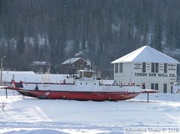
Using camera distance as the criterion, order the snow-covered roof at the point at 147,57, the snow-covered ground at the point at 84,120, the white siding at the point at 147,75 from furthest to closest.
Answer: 1. the snow-covered roof at the point at 147,57
2. the white siding at the point at 147,75
3. the snow-covered ground at the point at 84,120

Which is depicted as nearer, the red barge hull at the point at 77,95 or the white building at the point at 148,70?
the red barge hull at the point at 77,95

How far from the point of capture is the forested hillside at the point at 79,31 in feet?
481

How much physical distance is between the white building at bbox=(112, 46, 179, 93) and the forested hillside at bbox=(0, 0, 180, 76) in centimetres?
8098

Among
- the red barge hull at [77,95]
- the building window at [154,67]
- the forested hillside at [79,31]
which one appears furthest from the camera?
the forested hillside at [79,31]

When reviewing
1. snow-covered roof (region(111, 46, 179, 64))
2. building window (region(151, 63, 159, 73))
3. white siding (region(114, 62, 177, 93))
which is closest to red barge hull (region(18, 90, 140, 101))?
white siding (region(114, 62, 177, 93))

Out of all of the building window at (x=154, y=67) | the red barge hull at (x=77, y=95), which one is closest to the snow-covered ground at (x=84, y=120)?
the red barge hull at (x=77, y=95)

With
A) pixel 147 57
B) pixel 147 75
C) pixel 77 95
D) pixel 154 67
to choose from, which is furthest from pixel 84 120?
pixel 147 57

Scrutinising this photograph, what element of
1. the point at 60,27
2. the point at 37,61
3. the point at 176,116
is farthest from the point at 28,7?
the point at 176,116

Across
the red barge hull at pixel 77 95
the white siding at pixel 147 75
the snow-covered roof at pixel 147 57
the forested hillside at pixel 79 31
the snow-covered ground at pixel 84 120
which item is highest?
the forested hillside at pixel 79 31

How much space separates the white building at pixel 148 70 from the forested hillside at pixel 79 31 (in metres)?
81.0

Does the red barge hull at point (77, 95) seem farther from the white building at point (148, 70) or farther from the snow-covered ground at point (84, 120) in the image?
the white building at point (148, 70)

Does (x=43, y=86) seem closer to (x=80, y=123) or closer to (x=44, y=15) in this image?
(x=80, y=123)

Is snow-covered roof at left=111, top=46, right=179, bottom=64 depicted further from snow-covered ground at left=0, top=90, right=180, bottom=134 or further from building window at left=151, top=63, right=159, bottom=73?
snow-covered ground at left=0, top=90, right=180, bottom=134

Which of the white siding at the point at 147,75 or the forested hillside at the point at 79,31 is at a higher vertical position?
the forested hillside at the point at 79,31
